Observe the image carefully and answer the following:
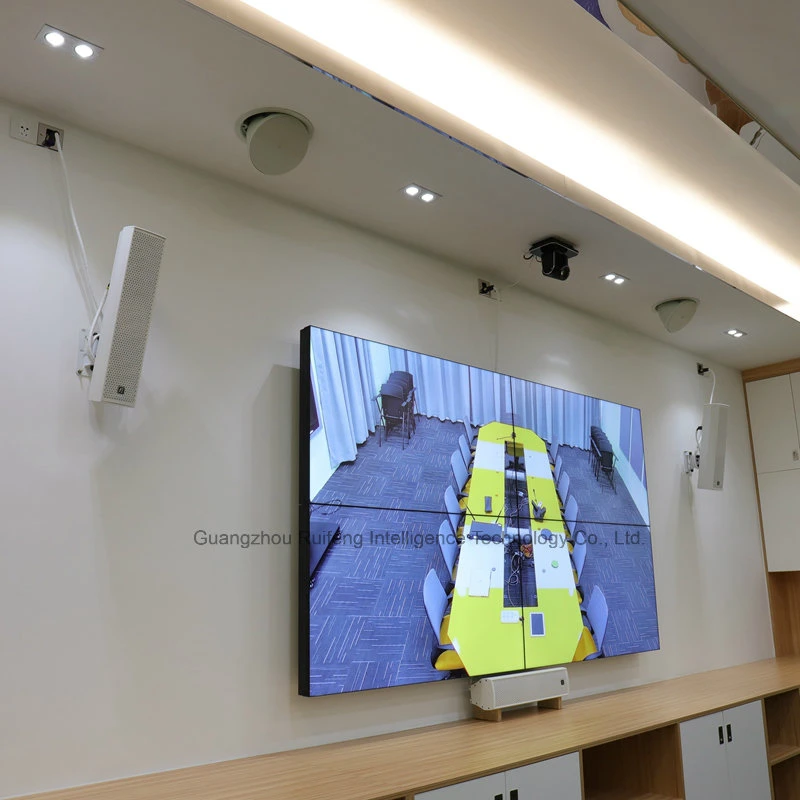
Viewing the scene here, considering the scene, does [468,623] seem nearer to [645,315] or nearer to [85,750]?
[85,750]

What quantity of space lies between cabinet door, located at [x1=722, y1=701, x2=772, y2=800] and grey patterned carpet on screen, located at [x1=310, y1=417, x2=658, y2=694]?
1.67 m

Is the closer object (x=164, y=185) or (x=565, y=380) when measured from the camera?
(x=164, y=185)

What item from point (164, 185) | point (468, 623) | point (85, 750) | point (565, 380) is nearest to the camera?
point (85, 750)

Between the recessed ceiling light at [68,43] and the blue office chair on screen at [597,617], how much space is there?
3.23m

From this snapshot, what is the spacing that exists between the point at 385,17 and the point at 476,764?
2.37 m

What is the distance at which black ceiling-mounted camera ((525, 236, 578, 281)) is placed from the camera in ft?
11.2

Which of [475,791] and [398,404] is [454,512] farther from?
[475,791]

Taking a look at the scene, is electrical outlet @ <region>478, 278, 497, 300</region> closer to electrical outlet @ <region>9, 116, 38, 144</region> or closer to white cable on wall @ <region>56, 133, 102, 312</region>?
white cable on wall @ <region>56, 133, 102, 312</region>

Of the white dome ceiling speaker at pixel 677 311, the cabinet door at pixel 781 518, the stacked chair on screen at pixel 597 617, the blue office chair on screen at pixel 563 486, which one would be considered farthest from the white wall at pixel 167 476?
the cabinet door at pixel 781 518

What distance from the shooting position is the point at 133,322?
7.55ft

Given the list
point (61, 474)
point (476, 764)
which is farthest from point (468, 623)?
point (61, 474)

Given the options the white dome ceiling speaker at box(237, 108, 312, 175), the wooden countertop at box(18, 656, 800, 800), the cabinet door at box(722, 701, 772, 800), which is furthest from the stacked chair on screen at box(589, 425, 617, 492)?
the white dome ceiling speaker at box(237, 108, 312, 175)

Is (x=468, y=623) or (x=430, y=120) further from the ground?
(x=430, y=120)

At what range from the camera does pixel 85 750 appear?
219 cm
